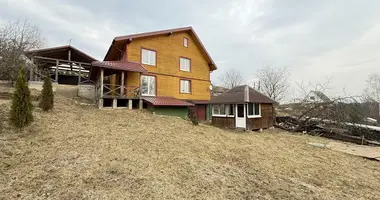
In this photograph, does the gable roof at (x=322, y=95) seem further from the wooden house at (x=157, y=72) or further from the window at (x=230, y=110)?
the wooden house at (x=157, y=72)

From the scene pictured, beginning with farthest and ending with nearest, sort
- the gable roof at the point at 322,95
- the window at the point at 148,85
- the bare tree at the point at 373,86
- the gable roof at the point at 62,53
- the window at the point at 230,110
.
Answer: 1. the bare tree at the point at 373,86
2. the gable roof at the point at 62,53
3. the window at the point at 148,85
4. the gable roof at the point at 322,95
5. the window at the point at 230,110

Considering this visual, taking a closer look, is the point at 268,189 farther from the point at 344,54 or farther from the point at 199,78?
the point at 344,54

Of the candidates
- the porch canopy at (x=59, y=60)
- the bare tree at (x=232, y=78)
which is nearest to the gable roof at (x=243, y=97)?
the porch canopy at (x=59, y=60)

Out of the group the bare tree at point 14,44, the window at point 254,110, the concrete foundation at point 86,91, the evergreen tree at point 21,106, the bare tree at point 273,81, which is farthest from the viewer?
the bare tree at point 273,81

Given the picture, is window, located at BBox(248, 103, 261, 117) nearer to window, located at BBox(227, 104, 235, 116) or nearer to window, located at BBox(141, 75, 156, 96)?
window, located at BBox(227, 104, 235, 116)

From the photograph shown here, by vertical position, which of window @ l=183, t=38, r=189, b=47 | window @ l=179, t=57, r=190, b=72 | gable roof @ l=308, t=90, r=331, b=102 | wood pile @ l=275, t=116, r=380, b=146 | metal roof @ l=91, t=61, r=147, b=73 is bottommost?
wood pile @ l=275, t=116, r=380, b=146

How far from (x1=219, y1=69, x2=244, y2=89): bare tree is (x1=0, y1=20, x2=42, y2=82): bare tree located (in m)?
36.2

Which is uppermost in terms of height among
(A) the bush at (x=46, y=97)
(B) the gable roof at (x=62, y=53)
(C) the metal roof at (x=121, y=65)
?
(B) the gable roof at (x=62, y=53)

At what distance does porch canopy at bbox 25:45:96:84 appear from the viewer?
16555mm

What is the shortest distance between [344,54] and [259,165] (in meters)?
17.7

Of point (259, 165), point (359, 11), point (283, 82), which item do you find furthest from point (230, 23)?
point (283, 82)

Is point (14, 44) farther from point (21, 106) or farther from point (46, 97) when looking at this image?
point (21, 106)

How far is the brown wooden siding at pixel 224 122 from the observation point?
14.3 m

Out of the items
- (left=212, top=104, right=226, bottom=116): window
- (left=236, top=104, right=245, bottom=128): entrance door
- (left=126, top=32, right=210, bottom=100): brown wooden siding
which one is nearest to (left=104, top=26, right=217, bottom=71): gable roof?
(left=126, top=32, right=210, bottom=100): brown wooden siding
